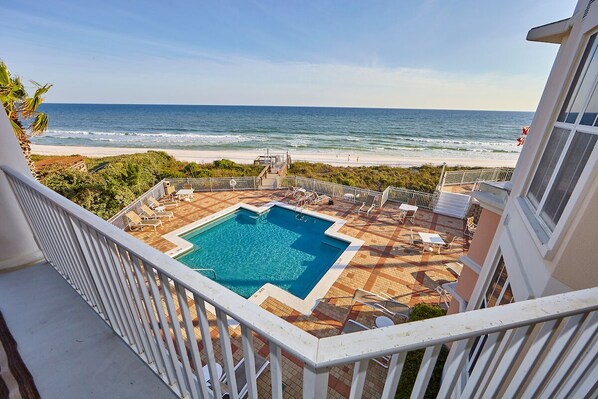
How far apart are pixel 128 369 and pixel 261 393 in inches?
134

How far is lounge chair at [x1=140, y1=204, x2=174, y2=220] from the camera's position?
1096 cm

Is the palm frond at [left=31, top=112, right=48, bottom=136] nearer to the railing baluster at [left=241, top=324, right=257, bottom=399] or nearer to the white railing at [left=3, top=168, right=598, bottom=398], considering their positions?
the white railing at [left=3, top=168, right=598, bottom=398]

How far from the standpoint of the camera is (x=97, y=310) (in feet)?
7.35

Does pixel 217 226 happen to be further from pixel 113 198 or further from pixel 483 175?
pixel 483 175

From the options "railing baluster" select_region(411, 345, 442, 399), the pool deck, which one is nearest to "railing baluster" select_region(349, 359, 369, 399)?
"railing baluster" select_region(411, 345, 442, 399)

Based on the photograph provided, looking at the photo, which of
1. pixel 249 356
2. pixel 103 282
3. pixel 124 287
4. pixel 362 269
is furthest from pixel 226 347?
pixel 362 269

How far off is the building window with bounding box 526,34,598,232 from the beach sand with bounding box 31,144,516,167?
3066cm

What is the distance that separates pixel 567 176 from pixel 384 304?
16.9 ft

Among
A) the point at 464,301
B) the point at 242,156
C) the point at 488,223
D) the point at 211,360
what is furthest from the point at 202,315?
the point at 242,156

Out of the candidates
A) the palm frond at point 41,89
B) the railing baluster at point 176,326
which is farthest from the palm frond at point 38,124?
the railing baluster at point 176,326

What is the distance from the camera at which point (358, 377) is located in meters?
0.83

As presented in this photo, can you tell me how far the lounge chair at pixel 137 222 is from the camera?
1012 cm

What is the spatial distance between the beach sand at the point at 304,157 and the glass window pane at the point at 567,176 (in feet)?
101

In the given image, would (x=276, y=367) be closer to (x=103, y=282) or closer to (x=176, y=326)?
(x=176, y=326)
